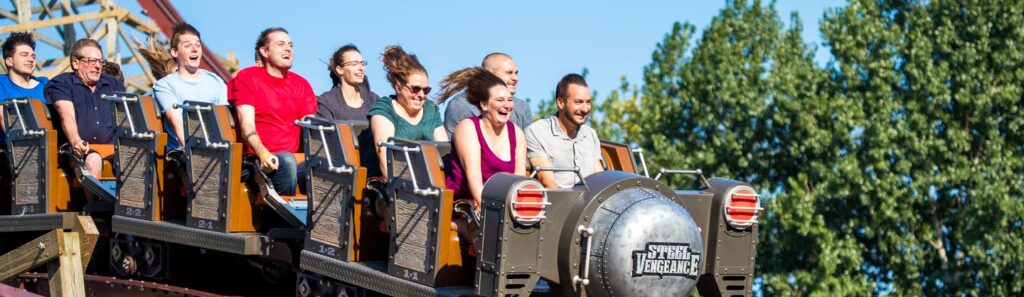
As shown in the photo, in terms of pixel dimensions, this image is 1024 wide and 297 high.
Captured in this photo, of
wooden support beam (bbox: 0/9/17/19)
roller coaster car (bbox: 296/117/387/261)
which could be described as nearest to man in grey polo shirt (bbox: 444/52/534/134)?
roller coaster car (bbox: 296/117/387/261)

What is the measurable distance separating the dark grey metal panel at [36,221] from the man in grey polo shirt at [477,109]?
2.43 meters

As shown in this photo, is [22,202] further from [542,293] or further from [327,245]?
[542,293]

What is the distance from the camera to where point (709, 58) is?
30531 millimetres

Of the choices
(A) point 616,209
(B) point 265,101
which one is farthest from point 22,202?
(A) point 616,209

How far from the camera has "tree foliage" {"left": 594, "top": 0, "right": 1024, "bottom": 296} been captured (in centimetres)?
2764

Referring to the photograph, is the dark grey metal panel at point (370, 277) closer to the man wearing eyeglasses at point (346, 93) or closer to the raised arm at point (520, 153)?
the raised arm at point (520, 153)

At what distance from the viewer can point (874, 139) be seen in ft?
89.6

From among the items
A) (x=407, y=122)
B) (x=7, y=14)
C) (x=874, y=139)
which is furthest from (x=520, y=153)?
(x=7, y=14)

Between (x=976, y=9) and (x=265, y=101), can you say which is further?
(x=976, y=9)

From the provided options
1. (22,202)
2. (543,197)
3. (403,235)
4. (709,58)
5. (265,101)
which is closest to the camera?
(543,197)

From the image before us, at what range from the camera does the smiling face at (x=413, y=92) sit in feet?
30.2

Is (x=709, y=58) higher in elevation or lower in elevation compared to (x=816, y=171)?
A: higher

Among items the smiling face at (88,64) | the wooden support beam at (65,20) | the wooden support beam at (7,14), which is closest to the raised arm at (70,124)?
the smiling face at (88,64)

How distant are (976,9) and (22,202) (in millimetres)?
20378
